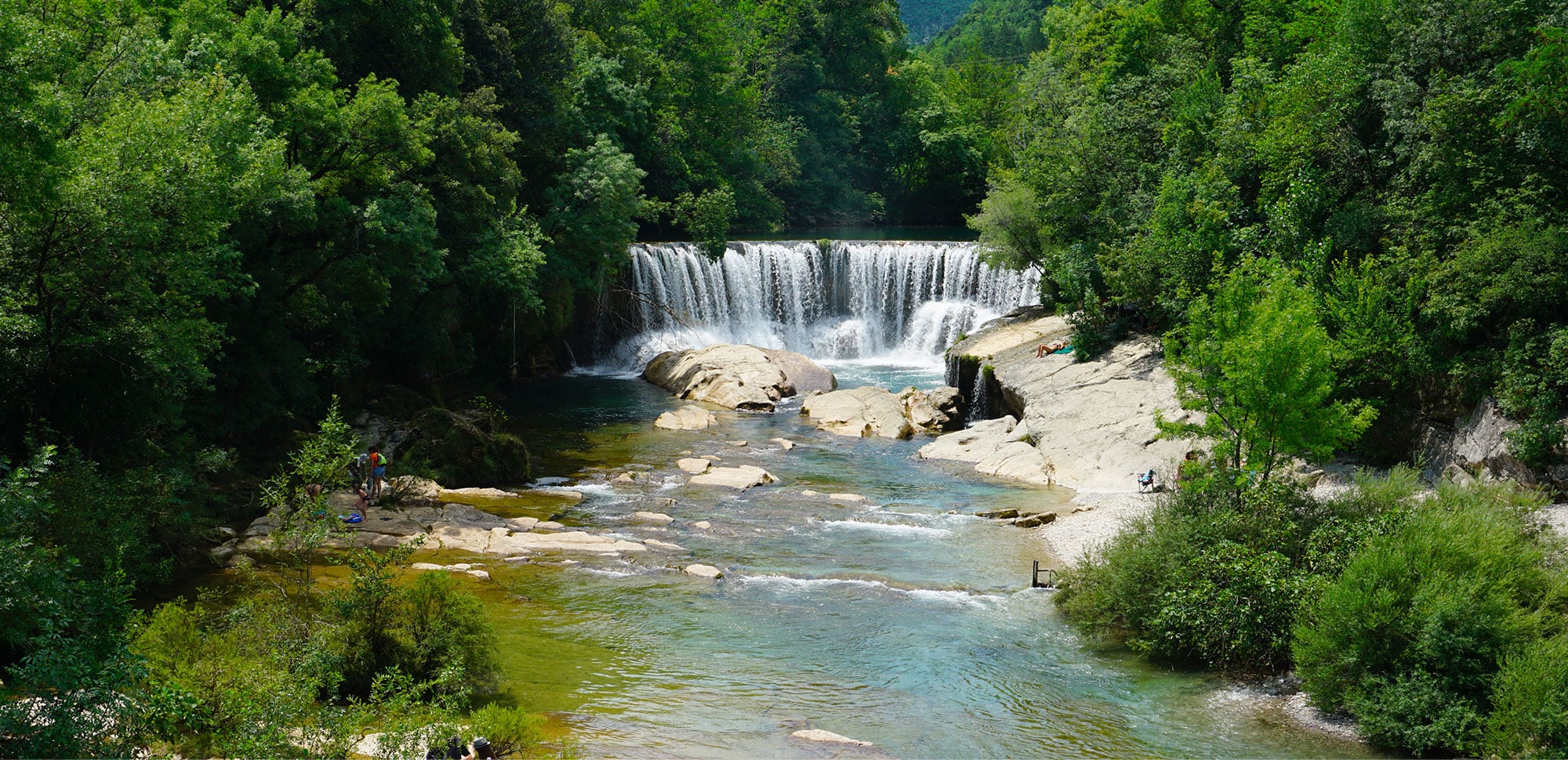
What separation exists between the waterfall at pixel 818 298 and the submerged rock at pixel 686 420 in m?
9.77

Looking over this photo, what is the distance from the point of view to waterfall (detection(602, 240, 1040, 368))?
42312 millimetres

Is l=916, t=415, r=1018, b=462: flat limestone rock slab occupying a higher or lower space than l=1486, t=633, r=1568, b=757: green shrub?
lower

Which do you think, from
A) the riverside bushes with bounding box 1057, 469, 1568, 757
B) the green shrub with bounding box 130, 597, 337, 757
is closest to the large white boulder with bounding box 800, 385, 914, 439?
the riverside bushes with bounding box 1057, 469, 1568, 757

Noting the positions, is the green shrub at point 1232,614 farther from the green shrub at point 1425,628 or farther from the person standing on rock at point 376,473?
the person standing on rock at point 376,473

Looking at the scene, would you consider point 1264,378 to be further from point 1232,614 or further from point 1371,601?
point 1371,601

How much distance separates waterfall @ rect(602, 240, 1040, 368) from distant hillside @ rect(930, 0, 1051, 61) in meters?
66.2

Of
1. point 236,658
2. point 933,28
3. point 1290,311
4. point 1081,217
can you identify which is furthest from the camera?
point 933,28

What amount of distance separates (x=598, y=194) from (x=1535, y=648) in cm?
2826

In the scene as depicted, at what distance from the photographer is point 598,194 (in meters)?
34.2

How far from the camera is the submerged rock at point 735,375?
115 feet

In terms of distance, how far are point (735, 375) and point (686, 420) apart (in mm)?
4945

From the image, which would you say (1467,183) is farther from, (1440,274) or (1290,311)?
(1290,311)

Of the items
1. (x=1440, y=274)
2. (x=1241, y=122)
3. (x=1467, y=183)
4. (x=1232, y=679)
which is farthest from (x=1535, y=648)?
(x=1241, y=122)

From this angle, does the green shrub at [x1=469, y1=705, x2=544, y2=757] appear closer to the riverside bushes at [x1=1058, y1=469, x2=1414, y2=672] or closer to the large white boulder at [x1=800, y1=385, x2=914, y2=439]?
the riverside bushes at [x1=1058, y1=469, x2=1414, y2=672]
